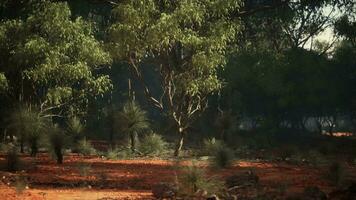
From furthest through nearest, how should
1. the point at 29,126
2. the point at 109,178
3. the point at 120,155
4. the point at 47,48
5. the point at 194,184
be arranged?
the point at 120,155
the point at 47,48
the point at 29,126
the point at 109,178
the point at 194,184

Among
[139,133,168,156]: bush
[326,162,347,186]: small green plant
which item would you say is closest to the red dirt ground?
[326,162,347,186]: small green plant

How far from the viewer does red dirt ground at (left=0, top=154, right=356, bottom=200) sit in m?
11.6

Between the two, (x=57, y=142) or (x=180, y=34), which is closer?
(x=57, y=142)

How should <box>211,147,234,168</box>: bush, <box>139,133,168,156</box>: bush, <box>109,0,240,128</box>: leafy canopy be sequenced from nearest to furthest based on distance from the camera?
<box>211,147,234,168</box>: bush, <box>109,0,240,128</box>: leafy canopy, <box>139,133,168,156</box>: bush

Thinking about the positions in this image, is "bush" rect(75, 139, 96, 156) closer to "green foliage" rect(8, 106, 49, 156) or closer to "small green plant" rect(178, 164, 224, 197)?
"green foliage" rect(8, 106, 49, 156)

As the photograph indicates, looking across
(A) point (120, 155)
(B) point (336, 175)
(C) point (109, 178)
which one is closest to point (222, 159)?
(C) point (109, 178)

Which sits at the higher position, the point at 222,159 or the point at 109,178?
the point at 222,159

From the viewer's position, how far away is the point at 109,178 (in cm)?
1474

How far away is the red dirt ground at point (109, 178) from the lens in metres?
11.6

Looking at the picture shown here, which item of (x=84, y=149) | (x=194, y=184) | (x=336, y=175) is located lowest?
(x=336, y=175)

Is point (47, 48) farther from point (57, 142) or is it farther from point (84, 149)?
point (84, 149)

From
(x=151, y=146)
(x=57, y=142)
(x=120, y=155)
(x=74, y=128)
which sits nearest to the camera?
(x=57, y=142)

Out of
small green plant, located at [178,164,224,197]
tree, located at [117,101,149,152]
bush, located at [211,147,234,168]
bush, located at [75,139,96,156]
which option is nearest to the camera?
small green plant, located at [178,164,224,197]

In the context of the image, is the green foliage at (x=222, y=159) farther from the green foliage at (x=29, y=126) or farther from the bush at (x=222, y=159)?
the green foliage at (x=29, y=126)
